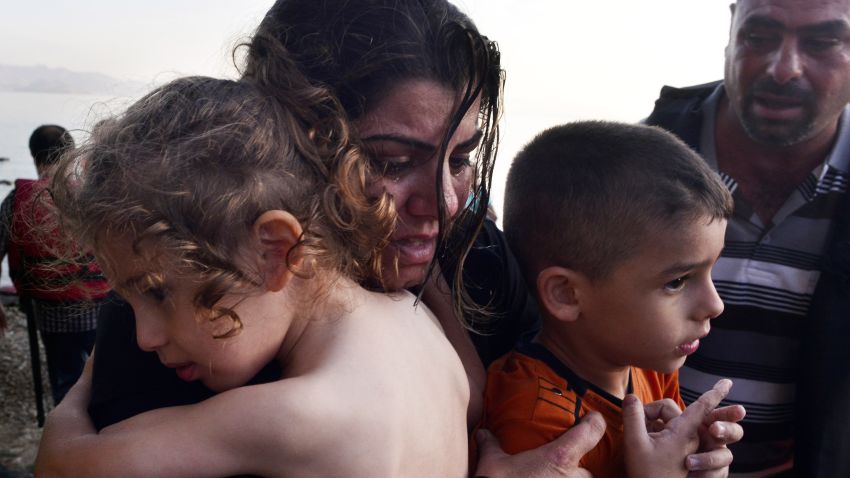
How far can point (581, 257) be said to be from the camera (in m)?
1.47

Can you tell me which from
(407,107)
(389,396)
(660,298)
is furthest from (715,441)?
(407,107)

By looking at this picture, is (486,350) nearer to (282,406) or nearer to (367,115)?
(367,115)

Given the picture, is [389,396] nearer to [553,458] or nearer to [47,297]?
[553,458]

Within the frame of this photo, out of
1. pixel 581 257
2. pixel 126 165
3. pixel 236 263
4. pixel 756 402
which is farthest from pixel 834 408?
pixel 126 165

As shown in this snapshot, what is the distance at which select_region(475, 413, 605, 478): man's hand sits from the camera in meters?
1.28

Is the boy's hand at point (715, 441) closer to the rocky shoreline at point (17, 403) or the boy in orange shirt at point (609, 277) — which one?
the boy in orange shirt at point (609, 277)

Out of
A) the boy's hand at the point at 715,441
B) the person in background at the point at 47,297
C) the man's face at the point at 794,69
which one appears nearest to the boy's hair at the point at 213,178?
the boy's hand at the point at 715,441

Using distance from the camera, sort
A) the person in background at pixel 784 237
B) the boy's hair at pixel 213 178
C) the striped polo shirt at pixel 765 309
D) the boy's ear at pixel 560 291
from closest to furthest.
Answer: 1. the boy's hair at pixel 213 178
2. the boy's ear at pixel 560 291
3. the person in background at pixel 784 237
4. the striped polo shirt at pixel 765 309

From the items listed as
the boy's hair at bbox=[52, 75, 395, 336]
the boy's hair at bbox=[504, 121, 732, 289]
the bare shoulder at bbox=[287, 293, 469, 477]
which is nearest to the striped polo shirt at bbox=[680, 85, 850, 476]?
the boy's hair at bbox=[504, 121, 732, 289]

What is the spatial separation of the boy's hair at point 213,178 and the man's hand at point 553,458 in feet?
1.53

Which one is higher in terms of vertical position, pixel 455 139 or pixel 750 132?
pixel 455 139

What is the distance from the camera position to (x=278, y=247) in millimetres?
1158

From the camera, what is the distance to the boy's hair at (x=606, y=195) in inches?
56.3

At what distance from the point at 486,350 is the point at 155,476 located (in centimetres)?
85
